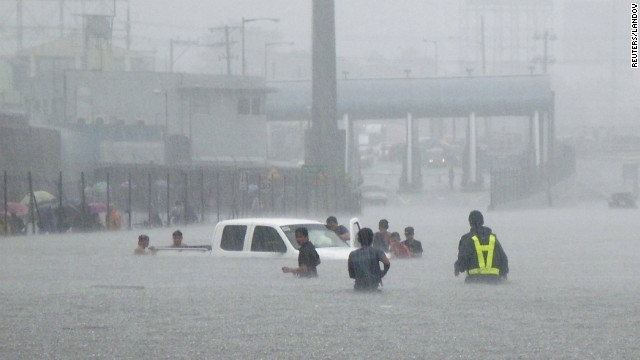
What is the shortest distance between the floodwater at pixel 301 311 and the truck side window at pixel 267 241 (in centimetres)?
41

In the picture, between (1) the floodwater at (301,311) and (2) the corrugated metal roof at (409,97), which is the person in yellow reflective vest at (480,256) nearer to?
(1) the floodwater at (301,311)

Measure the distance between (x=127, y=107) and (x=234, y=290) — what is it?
71305 mm

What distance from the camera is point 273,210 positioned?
194 feet

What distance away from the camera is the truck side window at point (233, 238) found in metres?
27.4

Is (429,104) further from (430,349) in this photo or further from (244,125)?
(430,349)

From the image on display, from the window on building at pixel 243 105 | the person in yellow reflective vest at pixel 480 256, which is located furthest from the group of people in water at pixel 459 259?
the window on building at pixel 243 105

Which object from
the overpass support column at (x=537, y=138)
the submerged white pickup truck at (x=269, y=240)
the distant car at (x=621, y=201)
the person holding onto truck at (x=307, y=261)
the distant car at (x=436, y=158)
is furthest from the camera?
the distant car at (x=436, y=158)

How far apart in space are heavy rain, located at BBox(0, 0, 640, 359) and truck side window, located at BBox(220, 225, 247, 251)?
0.14 metres

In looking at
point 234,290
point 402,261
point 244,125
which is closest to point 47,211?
point 402,261

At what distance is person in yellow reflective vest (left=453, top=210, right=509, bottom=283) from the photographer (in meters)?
21.8

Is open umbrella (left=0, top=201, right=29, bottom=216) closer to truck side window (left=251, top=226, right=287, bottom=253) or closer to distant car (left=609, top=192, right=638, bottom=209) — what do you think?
truck side window (left=251, top=226, right=287, bottom=253)

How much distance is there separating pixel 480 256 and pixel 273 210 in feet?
121

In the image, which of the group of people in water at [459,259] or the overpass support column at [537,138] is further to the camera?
the overpass support column at [537,138]

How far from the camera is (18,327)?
17469mm
